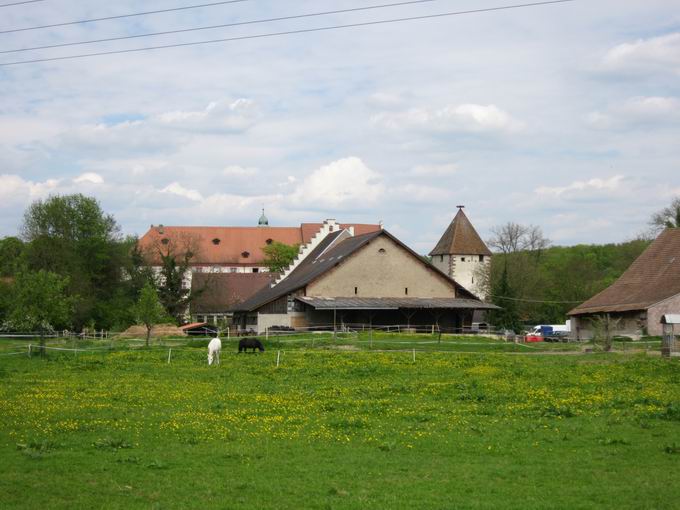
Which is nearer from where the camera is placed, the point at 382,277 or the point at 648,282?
the point at 648,282

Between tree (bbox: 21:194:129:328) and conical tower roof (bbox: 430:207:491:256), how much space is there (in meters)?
32.5

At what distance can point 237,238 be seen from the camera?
13712cm

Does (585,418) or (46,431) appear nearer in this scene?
(46,431)

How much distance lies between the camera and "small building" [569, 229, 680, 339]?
54.3m

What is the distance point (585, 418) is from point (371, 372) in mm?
11776

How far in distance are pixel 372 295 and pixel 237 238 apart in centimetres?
7150

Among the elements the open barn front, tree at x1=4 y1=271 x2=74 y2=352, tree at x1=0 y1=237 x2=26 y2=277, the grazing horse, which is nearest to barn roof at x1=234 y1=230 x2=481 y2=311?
the open barn front

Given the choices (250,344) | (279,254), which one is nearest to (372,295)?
(250,344)

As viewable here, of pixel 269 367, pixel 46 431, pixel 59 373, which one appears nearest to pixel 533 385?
pixel 269 367

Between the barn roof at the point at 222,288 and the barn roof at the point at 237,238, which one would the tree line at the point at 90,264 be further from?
the barn roof at the point at 237,238

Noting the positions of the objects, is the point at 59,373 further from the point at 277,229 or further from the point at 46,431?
the point at 277,229

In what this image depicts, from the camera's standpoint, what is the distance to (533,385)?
2431cm

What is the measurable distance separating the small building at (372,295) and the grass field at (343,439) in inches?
1439

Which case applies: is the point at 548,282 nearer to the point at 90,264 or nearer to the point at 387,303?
the point at 387,303
